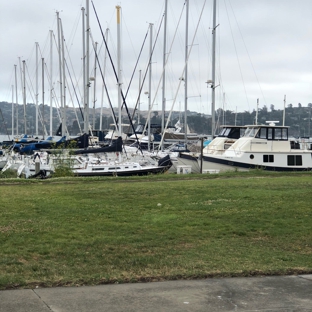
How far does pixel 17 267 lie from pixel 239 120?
257 feet

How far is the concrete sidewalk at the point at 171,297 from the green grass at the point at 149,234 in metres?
0.32

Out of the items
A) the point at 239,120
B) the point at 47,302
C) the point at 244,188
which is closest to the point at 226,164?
the point at 244,188

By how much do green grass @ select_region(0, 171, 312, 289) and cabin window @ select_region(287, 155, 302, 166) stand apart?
15.2m

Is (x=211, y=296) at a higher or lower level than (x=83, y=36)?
lower

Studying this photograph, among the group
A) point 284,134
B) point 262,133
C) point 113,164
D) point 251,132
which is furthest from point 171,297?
point 284,134

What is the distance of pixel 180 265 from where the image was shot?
304 inches

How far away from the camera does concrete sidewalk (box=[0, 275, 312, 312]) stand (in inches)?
237

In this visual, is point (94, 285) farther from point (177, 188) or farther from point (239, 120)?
point (239, 120)

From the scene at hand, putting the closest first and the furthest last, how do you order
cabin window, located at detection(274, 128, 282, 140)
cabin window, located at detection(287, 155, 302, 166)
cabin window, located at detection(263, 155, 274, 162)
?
1. cabin window, located at detection(263, 155, 274, 162)
2. cabin window, located at detection(287, 155, 302, 166)
3. cabin window, located at detection(274, 128, 282, 140)

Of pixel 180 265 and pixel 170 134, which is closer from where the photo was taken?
pixel 180 265

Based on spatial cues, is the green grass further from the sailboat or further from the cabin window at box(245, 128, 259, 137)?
the cabin window at box(245, 128, 259, 137)

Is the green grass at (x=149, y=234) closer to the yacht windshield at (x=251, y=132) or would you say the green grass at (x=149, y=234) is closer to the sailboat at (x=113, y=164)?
the sailboat at (x=113, y=164)

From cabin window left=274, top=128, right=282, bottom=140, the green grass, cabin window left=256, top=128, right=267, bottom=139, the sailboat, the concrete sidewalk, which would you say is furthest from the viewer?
cabin window left=274, top=128, right=282, bottom=140

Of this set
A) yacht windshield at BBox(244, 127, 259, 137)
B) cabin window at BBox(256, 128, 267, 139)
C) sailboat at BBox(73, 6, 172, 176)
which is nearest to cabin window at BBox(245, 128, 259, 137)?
yacht windshield at BBox(244, 127, 259, 137)
